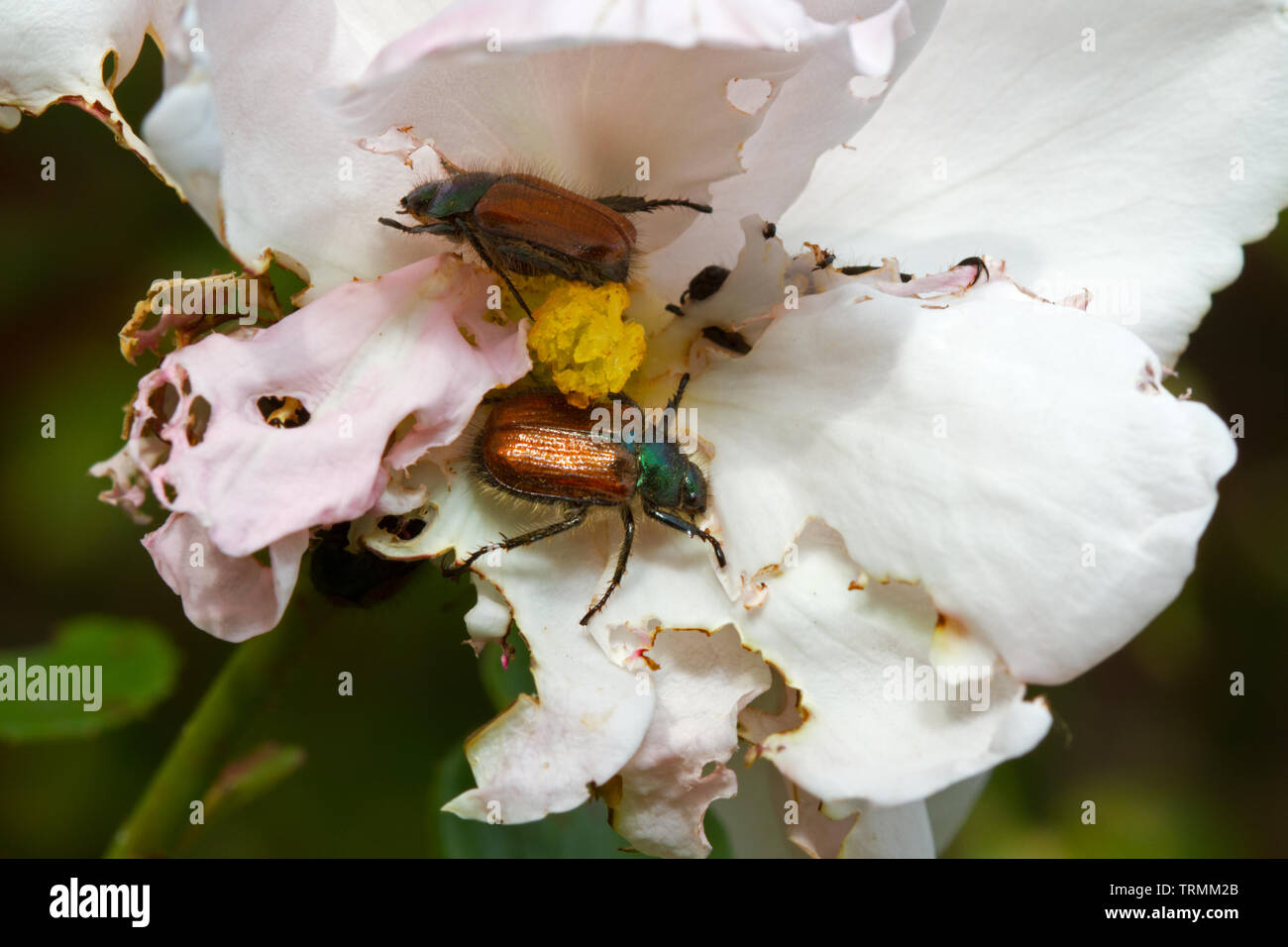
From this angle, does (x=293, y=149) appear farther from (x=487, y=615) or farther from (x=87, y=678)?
(x=87, y=678)

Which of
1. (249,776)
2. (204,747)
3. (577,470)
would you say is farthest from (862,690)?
(249,776)

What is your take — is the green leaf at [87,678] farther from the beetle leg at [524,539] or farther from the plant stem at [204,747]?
the beetle leg at [524,539]

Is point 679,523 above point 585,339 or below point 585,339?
below

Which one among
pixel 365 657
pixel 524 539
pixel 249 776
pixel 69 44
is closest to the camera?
pixel 69 44

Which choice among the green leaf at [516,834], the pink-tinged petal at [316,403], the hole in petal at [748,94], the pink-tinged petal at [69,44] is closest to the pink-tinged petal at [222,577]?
the pink-tinged petal at [316,403]

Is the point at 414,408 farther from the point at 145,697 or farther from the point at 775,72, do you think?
the point at 145,697
